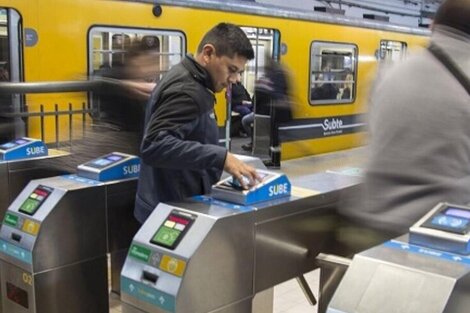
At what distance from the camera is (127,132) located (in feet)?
10.5

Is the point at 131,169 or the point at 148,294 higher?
the point at 131,169

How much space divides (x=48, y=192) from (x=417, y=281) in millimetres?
1711

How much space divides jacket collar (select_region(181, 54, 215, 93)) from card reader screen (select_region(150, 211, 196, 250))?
565mm

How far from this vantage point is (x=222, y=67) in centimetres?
230

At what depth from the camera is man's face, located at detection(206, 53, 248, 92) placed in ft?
7.52

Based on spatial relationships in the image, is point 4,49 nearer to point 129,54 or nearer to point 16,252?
point 129,54

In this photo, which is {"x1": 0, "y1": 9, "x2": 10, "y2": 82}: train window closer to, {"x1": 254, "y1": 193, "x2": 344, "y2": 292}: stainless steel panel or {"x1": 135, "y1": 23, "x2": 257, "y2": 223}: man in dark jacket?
{"x1": 135, "y1": 23, "x2": 257, "y2": 223}: man in dark jacket

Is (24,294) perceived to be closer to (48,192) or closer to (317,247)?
(48,192)

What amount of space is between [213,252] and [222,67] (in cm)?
77

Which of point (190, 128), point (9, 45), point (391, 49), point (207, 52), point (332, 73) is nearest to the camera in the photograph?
point (190, 128)

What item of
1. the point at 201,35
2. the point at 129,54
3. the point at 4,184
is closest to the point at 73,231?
the point at 4,184

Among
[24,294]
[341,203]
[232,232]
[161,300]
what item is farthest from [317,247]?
[24,294]

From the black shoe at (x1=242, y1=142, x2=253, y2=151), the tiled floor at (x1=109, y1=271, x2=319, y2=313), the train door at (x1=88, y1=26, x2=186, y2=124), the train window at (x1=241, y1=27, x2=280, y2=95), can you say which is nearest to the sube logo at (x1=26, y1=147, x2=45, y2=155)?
the train door at (x1=88, y1=26, x2=186, y2=124)

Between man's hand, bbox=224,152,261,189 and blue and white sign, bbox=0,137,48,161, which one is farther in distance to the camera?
blue and white sign, bbox=0,137,48,161
